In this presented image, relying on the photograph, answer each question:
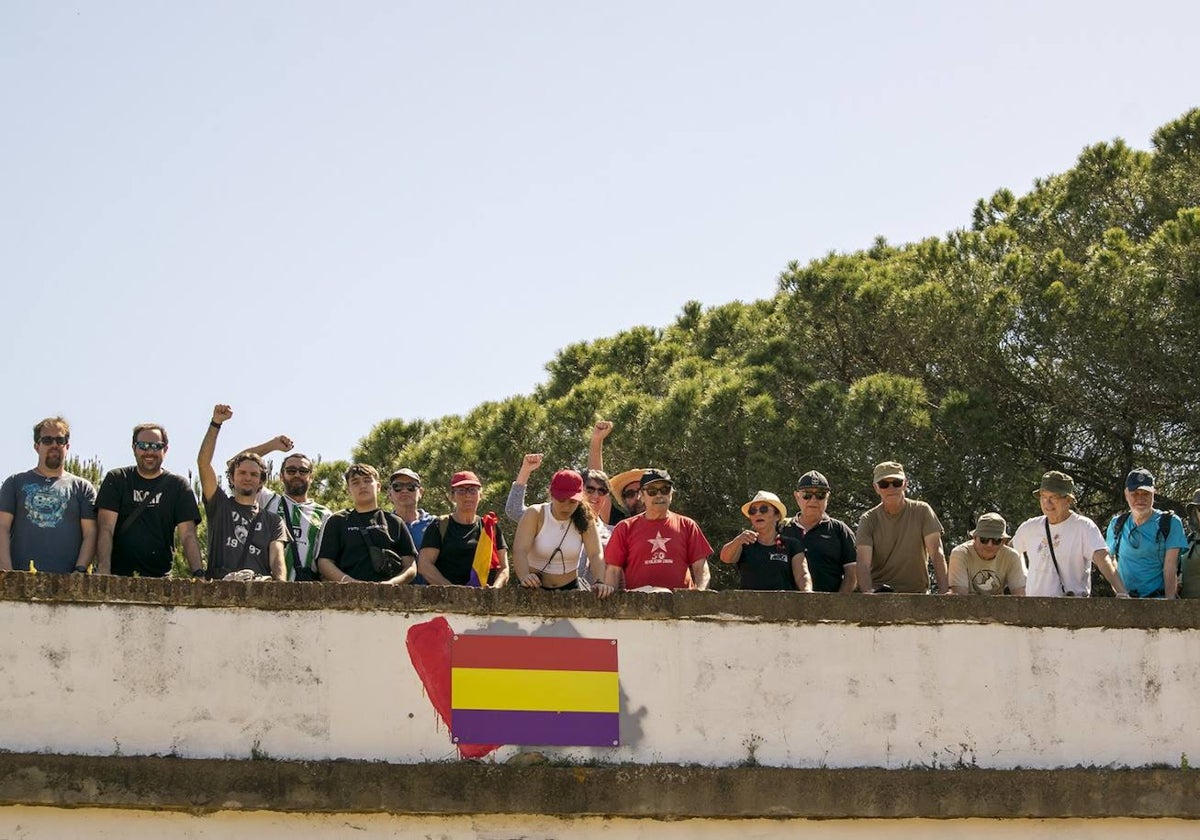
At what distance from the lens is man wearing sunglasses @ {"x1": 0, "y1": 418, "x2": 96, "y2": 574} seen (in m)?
9.31

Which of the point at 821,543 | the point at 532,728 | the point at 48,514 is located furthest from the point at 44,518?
the point at 821,543

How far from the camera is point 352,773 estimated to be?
28.9ft

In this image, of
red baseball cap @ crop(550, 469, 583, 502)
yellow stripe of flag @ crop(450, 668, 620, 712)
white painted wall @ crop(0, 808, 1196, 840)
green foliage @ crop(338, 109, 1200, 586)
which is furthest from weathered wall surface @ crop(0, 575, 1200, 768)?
Answer: green foliage @ crop(338, 109, 1200, 586)

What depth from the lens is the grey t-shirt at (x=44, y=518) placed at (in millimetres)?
9312

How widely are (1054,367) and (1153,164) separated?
3697mm

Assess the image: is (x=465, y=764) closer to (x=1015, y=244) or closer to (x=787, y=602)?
(x=787, y=602)

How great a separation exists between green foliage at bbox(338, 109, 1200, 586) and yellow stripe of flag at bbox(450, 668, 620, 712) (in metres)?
8.56

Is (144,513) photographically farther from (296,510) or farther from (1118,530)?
(1118,530)

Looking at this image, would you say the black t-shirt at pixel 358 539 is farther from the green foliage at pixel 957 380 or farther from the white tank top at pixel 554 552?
the green foliage at pixel 957 380

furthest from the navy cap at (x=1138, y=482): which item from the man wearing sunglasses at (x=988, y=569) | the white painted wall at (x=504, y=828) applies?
the white painted wall at (x=504, y=828)

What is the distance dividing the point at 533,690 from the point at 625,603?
2.25 feet

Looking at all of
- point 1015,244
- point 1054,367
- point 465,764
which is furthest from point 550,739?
point 1015,244

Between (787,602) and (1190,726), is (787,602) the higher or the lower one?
the higher one

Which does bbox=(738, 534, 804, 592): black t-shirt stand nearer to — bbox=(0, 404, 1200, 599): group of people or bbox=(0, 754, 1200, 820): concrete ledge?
bbox=(0, 404, 1200, 599): group of people
